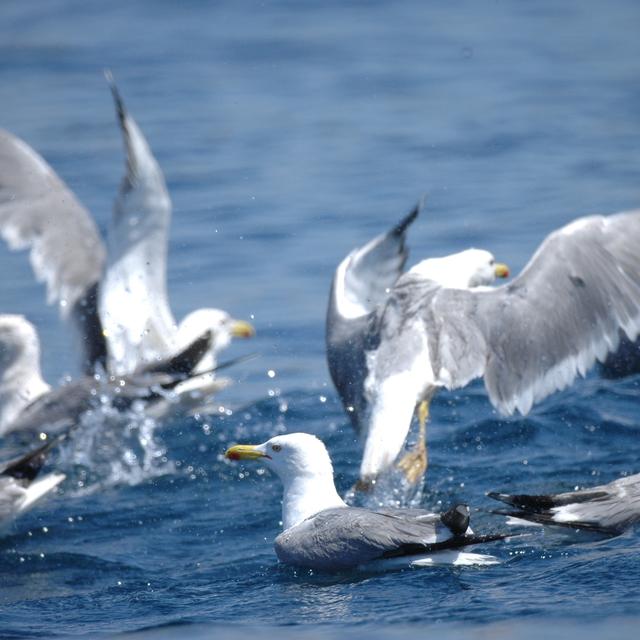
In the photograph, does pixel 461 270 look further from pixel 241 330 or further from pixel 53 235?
pixel 53 235

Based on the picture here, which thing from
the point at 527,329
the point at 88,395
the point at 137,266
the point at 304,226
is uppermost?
the point at 137,266

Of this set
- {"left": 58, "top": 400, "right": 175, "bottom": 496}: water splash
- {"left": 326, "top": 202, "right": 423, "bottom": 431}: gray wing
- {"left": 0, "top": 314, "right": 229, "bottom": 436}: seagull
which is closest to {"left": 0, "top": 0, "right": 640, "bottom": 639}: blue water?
{"left": 58, "top": 400, "right": 175, "bottom": 496}: water splash

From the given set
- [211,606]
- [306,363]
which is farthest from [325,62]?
[211,606]

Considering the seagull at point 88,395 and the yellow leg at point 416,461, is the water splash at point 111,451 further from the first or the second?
the yellow leg at point 416,461

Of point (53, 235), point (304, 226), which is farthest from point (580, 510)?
point (304, 226)

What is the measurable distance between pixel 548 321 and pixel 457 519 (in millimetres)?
1980

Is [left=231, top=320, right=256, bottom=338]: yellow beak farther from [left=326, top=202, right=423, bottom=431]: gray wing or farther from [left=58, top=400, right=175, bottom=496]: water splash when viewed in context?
[left=326, top=202, right=423, bottom=431]: gray wing

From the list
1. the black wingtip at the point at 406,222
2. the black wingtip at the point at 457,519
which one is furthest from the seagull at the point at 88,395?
the black wingtip at the point at 457,519

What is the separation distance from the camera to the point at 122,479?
25.9ft

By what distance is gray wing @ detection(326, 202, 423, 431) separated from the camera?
7551mm

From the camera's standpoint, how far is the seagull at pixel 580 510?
19.8 feet

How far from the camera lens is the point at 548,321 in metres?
7.22

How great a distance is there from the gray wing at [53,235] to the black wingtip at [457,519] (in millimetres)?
4037

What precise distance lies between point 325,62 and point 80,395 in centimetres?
956
